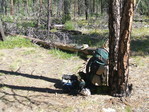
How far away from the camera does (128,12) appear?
432cm

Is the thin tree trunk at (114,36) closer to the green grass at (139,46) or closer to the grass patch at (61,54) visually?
the grass patch at (61,54)

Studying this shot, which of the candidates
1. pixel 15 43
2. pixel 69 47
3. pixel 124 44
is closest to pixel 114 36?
pixel 124 44

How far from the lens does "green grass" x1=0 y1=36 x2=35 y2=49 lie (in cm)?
1024

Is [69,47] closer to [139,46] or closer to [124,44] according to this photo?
[139,46]

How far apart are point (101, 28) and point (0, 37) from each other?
8.01 m

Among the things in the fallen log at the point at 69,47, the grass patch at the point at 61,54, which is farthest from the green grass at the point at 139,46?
the grass patch at the point at 61,54

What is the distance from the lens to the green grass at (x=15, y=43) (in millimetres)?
10236

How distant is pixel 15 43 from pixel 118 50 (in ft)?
23.1

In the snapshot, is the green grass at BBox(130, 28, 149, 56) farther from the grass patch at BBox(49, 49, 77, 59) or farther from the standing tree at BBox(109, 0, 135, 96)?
the standing tree at BBox(109, 0, 135, 96)

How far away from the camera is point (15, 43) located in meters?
10.6

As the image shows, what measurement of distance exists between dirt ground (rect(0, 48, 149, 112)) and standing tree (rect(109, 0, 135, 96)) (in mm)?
289

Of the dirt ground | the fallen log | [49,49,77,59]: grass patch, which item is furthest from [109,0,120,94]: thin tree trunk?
[49,49,77,59]: grass patch

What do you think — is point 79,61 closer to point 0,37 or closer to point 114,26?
point 114,26

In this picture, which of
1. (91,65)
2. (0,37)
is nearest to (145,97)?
(91,65)
